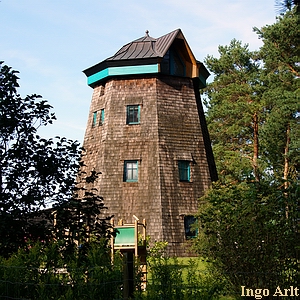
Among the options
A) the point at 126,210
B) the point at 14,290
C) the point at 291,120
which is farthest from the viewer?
the point at 291,120

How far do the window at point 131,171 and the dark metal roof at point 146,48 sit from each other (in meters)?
4.50

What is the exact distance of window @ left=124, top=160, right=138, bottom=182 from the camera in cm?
2198

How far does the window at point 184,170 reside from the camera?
72.7 ft

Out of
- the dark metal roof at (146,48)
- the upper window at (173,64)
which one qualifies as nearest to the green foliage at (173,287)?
the dark metal roof at (146,48)

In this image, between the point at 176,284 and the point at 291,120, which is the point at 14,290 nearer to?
the point at 176,284

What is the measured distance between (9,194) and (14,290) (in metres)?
1.53

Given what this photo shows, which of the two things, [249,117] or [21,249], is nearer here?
[21,249]

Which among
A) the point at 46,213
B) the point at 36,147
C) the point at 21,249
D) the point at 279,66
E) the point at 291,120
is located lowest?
the point at 21,249

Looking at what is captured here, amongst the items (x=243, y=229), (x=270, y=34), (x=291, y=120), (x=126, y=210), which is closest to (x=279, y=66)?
(x=270, y=34)

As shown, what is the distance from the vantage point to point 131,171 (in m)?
22.0

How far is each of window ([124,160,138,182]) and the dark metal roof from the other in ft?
14.8

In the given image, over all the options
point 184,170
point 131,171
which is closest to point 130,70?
point 131,171

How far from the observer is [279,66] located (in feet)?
118

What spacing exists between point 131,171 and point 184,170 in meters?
2.15
